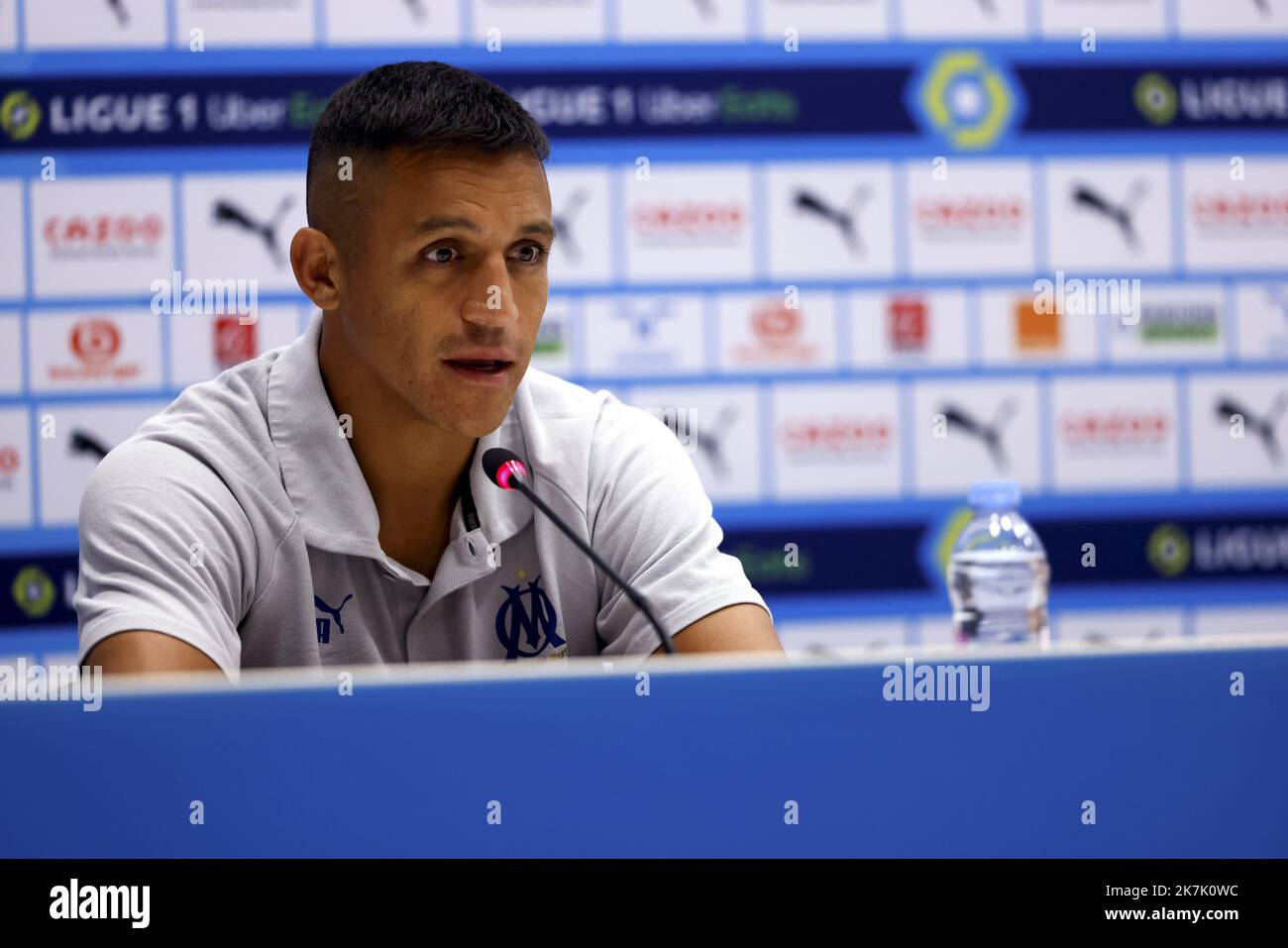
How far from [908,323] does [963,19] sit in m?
0.74

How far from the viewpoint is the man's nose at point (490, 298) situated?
134cm

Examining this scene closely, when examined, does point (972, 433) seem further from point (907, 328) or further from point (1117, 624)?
point (1117, 624)

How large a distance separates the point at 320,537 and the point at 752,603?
0.45m

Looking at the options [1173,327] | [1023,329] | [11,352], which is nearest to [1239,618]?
[1173,327]

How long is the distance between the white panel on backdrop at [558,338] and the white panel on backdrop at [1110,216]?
1.20 metres

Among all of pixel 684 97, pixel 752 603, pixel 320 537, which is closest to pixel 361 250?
pixel 320 537

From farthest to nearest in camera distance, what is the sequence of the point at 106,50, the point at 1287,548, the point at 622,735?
the point at 1287,548
the point at 106,50
the point at 622,735

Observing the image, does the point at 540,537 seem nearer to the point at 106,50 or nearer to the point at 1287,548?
the point at 106,50

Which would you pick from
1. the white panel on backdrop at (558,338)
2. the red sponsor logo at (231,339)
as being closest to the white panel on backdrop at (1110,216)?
the white panel on backdrop at (558,338)

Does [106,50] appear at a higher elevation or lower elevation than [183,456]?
higher

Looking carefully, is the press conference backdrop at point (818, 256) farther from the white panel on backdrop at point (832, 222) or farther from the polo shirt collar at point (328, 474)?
the polo shirt collar at point (328, 474)

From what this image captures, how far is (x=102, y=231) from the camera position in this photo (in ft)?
9.86

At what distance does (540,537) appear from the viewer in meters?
1.38

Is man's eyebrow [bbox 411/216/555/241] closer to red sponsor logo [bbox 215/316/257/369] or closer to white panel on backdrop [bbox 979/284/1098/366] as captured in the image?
red sponsor logo [bbox 215/316/257/369]
